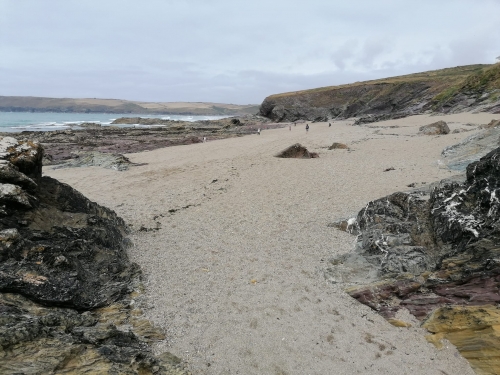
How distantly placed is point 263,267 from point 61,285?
3.63 m

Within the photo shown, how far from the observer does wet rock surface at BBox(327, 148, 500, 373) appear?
4844mm

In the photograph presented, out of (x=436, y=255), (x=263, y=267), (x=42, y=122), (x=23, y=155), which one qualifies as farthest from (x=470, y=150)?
(x=42, y=122)

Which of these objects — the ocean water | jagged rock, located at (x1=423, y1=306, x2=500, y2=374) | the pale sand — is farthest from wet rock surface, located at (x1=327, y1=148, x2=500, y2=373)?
the ocean water

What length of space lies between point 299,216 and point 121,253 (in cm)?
502

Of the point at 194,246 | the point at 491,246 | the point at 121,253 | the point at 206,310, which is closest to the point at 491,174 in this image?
the point at 491,246

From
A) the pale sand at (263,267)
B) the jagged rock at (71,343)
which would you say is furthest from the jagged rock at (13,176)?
the jagged rock at (71,343)

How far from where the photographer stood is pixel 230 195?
12445mm

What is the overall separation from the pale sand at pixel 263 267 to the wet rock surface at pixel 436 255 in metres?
0.37

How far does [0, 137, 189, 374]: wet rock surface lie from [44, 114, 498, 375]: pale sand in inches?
21.2

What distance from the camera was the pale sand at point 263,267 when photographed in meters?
4.50

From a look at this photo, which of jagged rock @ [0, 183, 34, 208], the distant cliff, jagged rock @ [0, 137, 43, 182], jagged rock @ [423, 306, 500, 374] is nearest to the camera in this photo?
jagged rock @ [423, 306, 500, 374]

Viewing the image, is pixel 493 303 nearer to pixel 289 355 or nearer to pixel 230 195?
pixel 289 355

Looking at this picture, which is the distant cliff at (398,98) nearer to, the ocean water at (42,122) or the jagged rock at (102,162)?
the ocean water at (42,122)

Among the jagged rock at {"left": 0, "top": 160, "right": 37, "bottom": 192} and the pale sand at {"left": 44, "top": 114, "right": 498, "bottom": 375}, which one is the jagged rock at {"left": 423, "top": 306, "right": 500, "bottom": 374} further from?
the jagged rock at {"left": 0, "top": 160, "right": 37, "bottom": 192}
